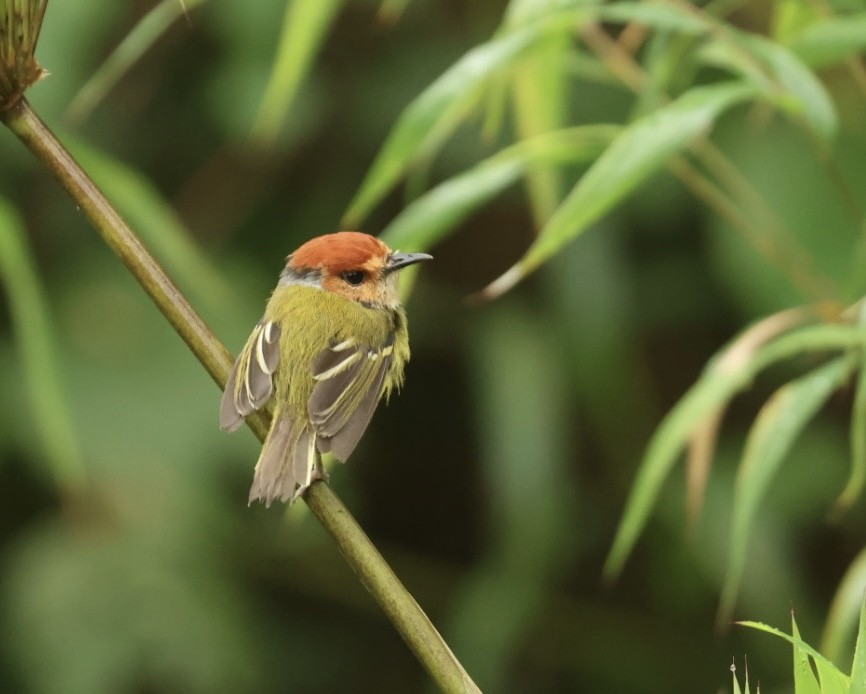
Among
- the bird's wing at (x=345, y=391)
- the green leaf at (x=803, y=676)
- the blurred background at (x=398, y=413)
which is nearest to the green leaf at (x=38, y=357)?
the blurred background at (x=398, y=413)

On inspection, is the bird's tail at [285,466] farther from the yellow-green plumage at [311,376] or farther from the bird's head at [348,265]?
the bird's head at [348,265]

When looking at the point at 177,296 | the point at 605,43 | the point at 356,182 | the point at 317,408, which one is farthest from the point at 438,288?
the point at 177,296

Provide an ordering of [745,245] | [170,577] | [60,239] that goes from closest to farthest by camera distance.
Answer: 1. [745,245]
2. [170,577]
3. [60,239]

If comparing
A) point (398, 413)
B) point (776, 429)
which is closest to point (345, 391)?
point (776, 429)

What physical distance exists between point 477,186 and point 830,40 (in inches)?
21.9

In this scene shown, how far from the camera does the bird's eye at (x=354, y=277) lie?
2561 millimetres

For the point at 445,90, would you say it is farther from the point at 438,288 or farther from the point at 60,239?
the point at 60,239

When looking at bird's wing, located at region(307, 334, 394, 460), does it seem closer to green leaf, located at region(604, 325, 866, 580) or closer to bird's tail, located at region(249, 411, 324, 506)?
bird's tail, located at region(249, 411, 324, 506)

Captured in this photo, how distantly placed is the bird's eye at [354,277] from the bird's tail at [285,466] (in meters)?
0.55

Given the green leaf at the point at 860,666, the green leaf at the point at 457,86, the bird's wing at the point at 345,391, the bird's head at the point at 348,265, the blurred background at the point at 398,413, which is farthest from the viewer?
the blurred background at the point at 398,413

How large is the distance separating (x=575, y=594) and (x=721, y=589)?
690 mm

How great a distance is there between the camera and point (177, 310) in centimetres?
132

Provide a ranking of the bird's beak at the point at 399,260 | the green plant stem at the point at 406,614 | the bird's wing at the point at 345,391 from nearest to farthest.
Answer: the green plant stem at the point at 406,614 → the bird's wing at the point at 345,391 → the bird's beak at the point at 399,260

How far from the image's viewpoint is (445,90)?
200cm
